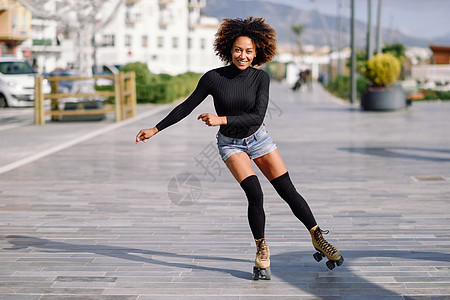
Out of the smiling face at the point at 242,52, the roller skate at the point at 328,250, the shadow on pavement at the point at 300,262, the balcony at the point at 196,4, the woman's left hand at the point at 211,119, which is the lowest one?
the shadow on pavement at the point at 300,262

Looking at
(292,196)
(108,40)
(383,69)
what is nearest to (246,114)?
(292,196)

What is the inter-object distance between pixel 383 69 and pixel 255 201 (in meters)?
19.2

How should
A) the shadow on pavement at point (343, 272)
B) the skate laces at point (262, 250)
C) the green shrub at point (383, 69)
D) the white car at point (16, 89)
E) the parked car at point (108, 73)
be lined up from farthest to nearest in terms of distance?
the parked car at point (108, 73) < the white car at point (16, 89) < the green shrub at point (383, 69) < the skate laces at point (262, 250) < the shadow on pavement at point (343, 272)

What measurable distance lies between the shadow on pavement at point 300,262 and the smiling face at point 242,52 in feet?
4.53

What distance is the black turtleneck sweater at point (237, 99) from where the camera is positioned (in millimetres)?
4812

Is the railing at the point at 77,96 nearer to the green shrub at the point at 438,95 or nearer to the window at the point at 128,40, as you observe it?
the green shrub at the point at 438,95

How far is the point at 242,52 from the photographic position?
488cm

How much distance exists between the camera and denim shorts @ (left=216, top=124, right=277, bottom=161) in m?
4.86

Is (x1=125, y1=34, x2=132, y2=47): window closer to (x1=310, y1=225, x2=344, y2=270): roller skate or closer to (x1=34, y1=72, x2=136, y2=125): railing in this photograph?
(x1=34, y1=72, x2=136, y2=125): railing

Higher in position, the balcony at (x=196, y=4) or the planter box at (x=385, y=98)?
the balcony at (x=196, y=4)

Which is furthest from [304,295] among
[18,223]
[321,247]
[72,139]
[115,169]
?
[72,139]

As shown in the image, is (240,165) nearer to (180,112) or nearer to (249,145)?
(249,145)

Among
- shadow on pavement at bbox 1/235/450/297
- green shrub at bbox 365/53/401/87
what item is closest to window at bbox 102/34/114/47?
green shrub at bbox 365/53/401/87

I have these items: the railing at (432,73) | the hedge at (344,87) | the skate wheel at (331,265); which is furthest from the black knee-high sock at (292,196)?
the railing at (432,73)
